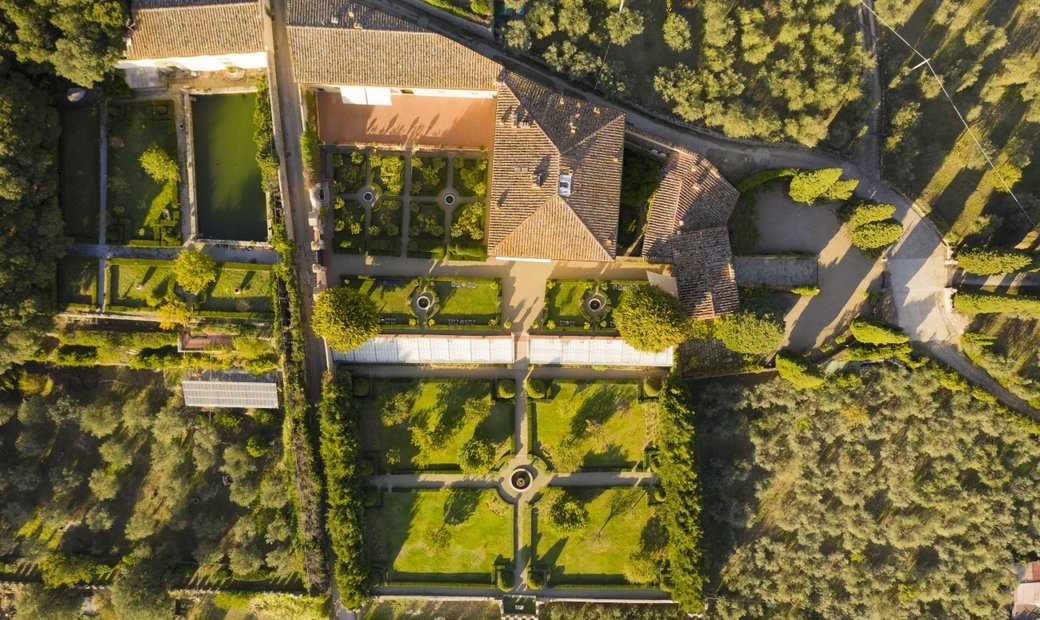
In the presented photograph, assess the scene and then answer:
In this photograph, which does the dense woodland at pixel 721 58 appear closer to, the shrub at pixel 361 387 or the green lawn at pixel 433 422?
the green lawn at pixel 433 422

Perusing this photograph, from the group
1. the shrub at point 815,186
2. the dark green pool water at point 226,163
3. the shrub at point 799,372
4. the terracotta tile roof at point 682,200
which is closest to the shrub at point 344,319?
the dark green pool water at point 226,163

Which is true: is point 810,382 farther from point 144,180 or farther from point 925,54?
point 144,180

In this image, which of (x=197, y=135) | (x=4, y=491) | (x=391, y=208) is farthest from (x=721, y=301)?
(x=4, y=491)

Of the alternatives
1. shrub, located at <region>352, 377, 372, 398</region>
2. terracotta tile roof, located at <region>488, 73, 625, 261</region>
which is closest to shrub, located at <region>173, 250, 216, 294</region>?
shrub, located at <region>352, 377, 372, 398</region>

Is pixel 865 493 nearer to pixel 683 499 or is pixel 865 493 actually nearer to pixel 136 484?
pixel 683 499

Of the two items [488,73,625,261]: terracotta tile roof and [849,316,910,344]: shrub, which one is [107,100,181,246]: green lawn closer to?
[488,73,625,261]: terracotta tile roof

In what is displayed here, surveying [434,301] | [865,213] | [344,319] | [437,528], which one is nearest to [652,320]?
[434,301]
